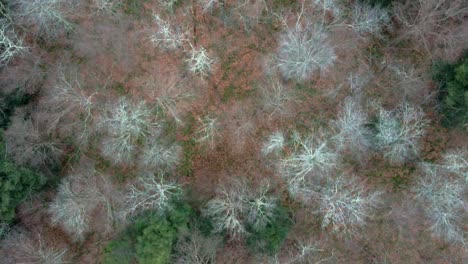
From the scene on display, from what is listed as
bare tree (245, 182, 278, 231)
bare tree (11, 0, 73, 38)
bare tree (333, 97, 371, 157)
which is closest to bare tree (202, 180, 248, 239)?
bare tree (245, 182, 278, 231)

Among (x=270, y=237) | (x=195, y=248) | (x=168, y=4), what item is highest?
(x=168, y=4)

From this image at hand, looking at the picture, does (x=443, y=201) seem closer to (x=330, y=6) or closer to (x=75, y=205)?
(x=330, y=6)

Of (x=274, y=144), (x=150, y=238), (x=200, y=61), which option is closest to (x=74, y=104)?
(x=200, y=61)

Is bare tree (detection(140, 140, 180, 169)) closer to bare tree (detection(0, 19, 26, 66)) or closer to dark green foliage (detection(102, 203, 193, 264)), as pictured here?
dark green foliage (detection(102, 203, 193, 264))

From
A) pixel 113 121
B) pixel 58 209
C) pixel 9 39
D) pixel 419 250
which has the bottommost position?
pixel 419 250

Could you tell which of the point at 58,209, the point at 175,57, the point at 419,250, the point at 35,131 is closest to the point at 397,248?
the point at 419,250

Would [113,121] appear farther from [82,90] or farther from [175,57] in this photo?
[175,57]
